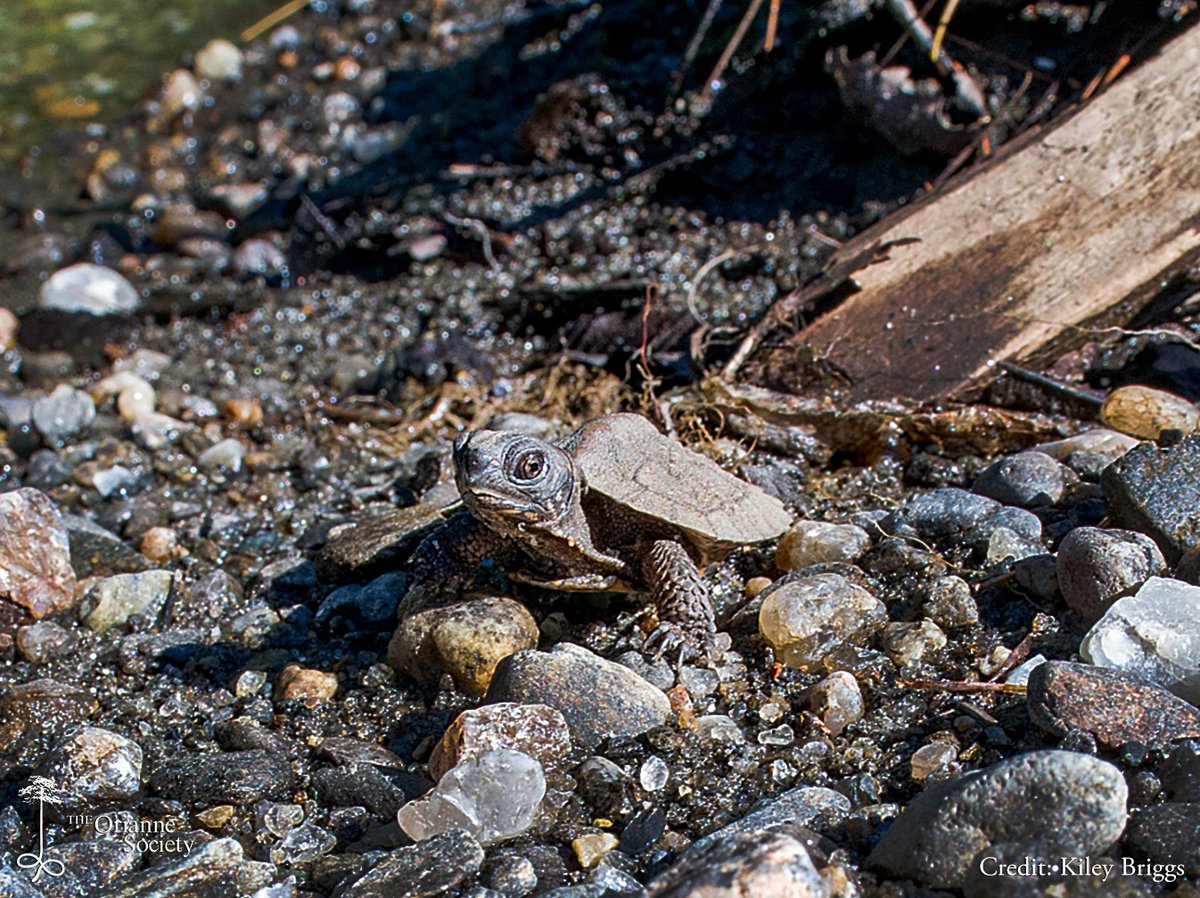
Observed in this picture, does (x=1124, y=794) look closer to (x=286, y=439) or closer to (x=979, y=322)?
(x=979, y=322)

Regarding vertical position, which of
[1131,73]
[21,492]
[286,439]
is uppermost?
[1131,73]

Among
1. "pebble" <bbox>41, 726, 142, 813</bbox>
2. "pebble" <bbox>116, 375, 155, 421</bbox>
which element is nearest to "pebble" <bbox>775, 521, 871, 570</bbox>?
"pebble" <bbox>41, 726, 142, 813</bbox>

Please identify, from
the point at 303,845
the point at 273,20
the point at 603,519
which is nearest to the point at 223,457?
the point at 603,519

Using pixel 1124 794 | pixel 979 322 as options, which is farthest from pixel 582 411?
pixel 1124 794

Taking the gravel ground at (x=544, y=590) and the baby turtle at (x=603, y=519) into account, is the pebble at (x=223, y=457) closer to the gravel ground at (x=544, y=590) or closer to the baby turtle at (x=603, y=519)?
the gravel ground at (x=544, y=590)

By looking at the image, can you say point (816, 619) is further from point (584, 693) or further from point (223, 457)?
point (223, 457)

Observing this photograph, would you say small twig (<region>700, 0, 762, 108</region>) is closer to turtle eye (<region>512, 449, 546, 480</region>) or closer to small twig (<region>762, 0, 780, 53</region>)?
small twig (<region>762, 0, 780, 53</region>)
